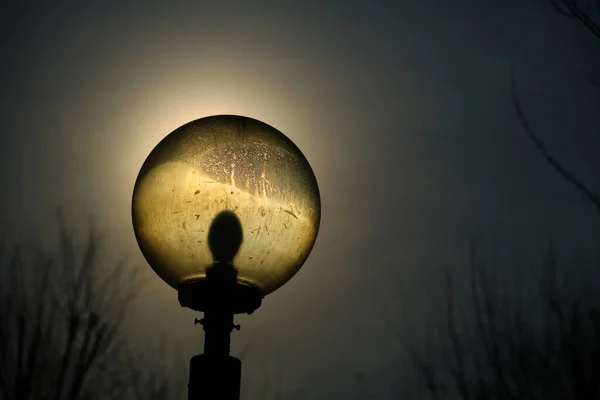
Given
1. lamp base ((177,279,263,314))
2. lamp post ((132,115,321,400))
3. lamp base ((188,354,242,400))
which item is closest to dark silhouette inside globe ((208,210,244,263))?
lamp post ((132,115,321,400))

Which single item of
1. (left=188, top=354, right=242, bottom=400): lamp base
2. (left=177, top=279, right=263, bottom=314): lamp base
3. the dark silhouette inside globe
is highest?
the dark silhouette inside globe

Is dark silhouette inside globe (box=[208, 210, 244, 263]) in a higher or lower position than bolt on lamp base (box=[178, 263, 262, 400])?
higher

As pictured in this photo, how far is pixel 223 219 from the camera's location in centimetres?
291

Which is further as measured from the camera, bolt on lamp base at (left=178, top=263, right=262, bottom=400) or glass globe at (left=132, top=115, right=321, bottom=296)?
glass globe at (left=132, top=115, right=321, bottom=296)

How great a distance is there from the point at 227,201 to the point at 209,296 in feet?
1.31

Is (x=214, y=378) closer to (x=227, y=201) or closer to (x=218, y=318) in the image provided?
(x=218, y=318)

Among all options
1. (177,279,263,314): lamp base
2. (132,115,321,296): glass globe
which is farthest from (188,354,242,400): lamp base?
(132,115,321,296): glass globe

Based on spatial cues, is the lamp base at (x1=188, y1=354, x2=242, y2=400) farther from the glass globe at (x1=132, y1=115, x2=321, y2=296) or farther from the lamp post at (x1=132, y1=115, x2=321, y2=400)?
the glass globe at (x1=132, y1=115, x2=321, y2=296)

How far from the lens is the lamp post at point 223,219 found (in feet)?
9.39

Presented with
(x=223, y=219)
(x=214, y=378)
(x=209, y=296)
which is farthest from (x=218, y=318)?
(x=223, y=219)

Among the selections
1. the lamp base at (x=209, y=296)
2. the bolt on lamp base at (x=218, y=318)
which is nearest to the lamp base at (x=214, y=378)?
the bolt on lamp base at (x=218, y=318)

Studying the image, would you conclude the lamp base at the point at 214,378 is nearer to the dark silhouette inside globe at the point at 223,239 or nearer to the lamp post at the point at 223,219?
the lamp post at the point at 223,219

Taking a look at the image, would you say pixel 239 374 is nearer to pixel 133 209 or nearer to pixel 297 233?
pixel 297 233

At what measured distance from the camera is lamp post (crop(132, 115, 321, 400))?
2861 millimetres
